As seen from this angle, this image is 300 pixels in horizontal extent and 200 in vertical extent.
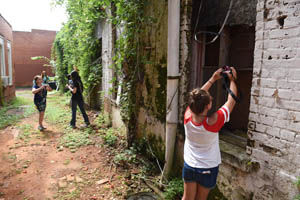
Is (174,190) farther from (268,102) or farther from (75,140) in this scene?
(75,140)

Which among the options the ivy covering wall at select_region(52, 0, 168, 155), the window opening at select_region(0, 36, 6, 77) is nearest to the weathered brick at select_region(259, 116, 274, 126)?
the ivy covering wall at select_region(52, 0, 168, 155)

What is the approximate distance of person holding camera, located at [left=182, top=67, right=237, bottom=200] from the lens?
2.04 metres

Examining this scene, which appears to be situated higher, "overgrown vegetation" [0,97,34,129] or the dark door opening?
the dark door opening

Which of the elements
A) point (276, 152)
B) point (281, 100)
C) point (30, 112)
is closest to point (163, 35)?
point (281, 100)

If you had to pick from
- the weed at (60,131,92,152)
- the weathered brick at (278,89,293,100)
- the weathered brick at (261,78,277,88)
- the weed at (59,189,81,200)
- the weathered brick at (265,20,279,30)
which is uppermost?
the weathered brick at (265,20,279,30)

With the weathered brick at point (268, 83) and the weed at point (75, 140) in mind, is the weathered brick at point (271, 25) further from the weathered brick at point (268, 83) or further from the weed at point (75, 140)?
the weed at point (75, 140)

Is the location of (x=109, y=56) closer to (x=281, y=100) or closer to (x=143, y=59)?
(x=143, y=59)

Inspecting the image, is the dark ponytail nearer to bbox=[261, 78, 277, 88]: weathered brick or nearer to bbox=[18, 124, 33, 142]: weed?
bbox=[261, 78, 277, 88]: weathered brick

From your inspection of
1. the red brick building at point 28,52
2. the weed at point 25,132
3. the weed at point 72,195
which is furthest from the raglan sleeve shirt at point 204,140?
the red brick building at point 28,52

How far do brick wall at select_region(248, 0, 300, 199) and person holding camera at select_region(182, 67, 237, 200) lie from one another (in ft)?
1.22

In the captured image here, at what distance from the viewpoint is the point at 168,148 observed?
352 centimetres

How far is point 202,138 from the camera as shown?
6.97 ft

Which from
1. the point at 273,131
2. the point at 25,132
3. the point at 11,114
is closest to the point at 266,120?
the point at 273,131

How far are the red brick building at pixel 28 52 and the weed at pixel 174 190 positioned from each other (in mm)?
21473
